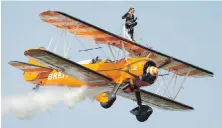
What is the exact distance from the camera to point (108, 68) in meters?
25.1

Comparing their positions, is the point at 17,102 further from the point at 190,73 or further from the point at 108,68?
the point at 190,73

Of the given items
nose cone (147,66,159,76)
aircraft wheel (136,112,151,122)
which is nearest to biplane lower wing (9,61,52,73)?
aircraft wheel (136,112,151,122)

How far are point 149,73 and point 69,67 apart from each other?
2.75 m

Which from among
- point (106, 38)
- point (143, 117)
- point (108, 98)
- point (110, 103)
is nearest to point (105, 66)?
point (106, 38)

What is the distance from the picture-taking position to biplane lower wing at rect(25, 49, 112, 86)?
23188 mm

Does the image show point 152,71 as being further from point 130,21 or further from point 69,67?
point 69,67

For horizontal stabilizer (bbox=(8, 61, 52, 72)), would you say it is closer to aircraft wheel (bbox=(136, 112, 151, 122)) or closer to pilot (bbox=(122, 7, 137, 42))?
pilot (bbox=(122, 7, 137, 42))

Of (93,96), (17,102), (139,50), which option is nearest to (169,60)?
(139,50)

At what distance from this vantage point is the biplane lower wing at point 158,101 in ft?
91.3

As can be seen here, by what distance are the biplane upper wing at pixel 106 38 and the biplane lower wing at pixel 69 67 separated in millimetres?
1162

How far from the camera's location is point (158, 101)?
28453mm

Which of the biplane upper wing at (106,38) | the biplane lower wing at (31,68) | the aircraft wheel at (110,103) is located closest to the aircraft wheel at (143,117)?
the aircraft wheel at (110,103)

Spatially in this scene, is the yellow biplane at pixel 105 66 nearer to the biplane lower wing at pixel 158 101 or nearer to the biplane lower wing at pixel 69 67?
the biplane lower wing at pixel 69 67

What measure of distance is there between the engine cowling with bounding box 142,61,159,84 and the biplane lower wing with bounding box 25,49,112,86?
127 centimetres
